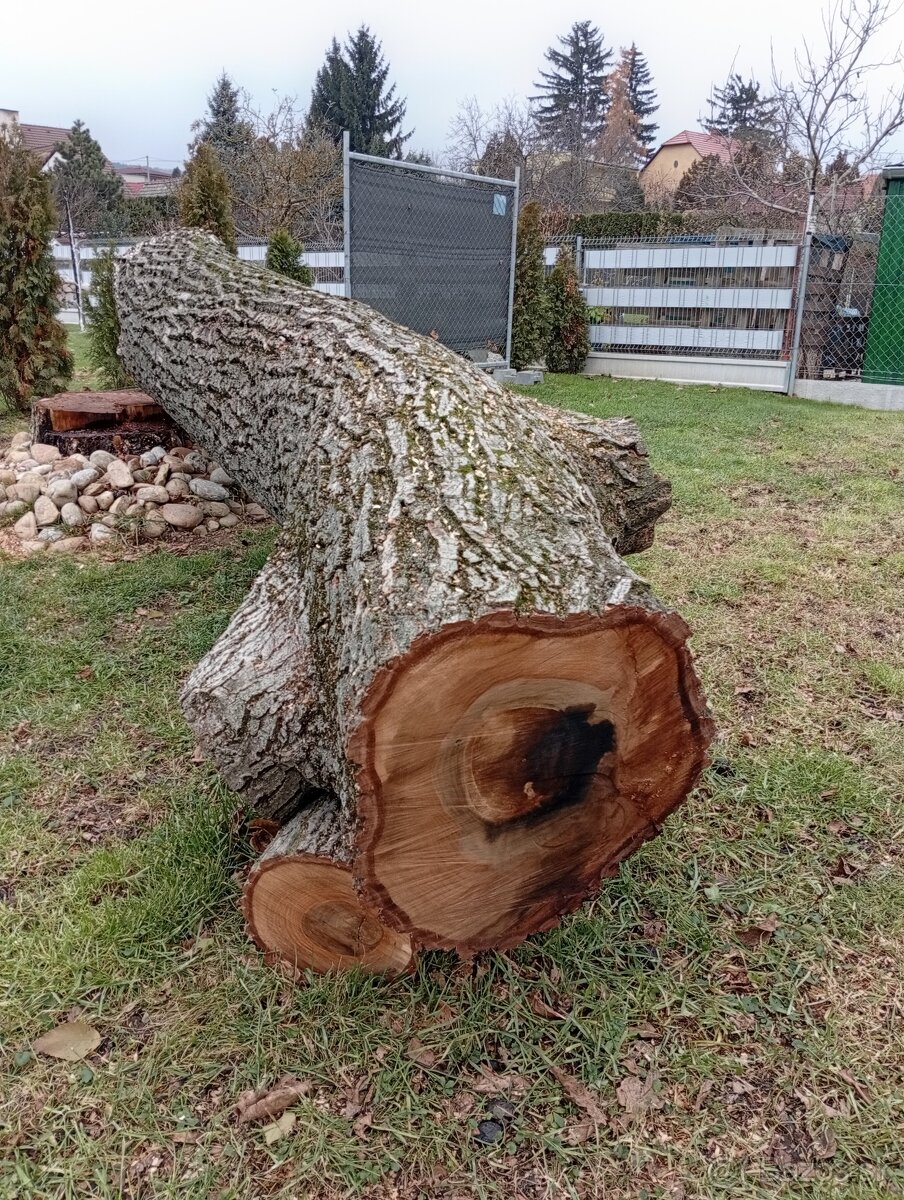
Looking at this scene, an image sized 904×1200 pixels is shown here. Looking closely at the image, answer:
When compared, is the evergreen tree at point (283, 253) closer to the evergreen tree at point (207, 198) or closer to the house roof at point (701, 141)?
the evergreen tree at point (207, 198)

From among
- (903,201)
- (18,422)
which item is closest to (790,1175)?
(18,422)

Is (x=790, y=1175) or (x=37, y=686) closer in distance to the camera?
(x=790, y=1175)

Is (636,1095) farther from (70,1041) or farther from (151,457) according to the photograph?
Result: (151,457)

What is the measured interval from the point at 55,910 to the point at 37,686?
131cm

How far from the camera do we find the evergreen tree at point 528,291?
11.3 m

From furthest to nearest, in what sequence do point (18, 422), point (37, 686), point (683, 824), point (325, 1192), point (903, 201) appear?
point (903, 201) → point (18, 422) → point (37, 686) → point (683, 824) → point (325, 1192)

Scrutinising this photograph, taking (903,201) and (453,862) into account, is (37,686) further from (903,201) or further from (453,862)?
(903,201)

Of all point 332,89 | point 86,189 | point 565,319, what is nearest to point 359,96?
point 332,89

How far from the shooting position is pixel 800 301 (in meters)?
10.4

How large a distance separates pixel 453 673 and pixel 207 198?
24.7 feet

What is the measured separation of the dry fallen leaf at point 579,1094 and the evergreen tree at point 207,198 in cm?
746

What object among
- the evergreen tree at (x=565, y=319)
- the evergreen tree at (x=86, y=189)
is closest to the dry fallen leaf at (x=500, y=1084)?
the evergreen tree at (x=565, y=319)

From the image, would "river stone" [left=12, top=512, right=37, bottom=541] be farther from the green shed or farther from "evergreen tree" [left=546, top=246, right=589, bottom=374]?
the green shed

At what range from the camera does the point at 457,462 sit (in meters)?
2.20
